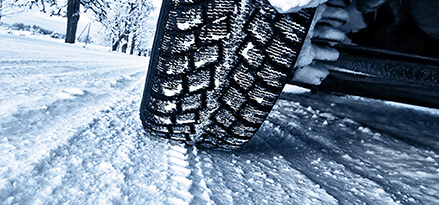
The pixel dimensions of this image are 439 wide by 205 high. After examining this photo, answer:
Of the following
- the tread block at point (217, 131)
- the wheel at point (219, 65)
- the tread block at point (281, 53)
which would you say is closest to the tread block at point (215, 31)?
the wheel at point (219, 65)

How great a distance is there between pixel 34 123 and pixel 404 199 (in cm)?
93

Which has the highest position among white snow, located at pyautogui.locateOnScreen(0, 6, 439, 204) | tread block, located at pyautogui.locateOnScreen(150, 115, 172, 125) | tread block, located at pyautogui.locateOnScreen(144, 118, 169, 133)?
tread block, located at pyautogui.locateOnScreen(150, 115, 172, 125)

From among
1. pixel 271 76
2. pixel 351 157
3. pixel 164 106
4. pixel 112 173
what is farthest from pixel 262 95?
pixel 351 157

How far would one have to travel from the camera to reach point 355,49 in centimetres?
101

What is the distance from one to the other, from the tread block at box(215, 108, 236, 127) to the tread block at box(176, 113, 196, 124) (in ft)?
0.21

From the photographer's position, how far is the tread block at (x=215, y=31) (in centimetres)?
68

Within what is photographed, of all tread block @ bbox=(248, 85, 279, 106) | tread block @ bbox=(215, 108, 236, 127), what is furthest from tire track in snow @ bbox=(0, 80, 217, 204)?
tread block @ bbox=(248, 85, 279, 106)

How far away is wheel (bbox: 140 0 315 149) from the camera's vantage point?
675mm

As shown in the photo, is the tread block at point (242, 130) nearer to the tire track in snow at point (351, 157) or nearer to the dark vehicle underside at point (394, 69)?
the tire track in snow at point (351, 157)

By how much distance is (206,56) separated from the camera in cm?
70

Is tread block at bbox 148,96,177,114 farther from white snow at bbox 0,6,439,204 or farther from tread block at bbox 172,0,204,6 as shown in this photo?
tread block at bbox 172,0,204,6

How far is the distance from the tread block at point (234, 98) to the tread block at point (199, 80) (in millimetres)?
59

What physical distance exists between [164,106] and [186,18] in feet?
0.79

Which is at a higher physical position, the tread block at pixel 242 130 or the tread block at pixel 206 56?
the tread block at pixel 206 56
